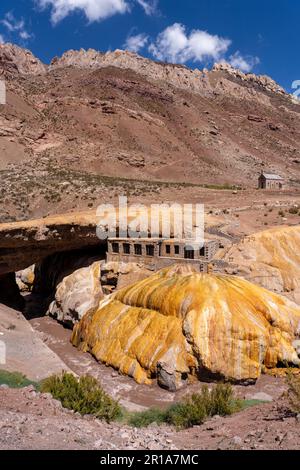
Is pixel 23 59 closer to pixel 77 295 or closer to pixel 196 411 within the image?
pixel 77 295

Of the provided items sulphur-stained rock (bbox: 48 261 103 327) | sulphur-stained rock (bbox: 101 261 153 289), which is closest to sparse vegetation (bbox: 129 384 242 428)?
sulphur-stained rock (bbox: 101 261 153 289)

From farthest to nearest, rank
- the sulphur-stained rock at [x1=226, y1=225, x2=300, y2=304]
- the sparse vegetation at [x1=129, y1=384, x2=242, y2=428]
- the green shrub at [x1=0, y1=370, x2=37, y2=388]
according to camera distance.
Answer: the sulphur-stained rock at [x1=226, y1=225, x2=300, y2=304] < the green shrub at [x1=0, y1=370, x2=37, y2=388] < the sparse vegetation at [x1=129, y1=384, x2=242, y2=428]

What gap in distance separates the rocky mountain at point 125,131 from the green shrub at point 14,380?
2694 cm

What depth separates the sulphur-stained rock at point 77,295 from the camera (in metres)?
25.4

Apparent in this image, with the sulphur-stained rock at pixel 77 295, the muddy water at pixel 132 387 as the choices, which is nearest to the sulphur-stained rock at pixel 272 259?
the muddy water at pixel 132 387

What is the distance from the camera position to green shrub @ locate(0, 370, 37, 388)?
14.3 m

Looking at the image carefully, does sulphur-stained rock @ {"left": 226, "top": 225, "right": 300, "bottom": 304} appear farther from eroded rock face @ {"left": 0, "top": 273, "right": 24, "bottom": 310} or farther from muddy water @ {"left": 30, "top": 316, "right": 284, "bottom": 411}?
eroded rock face @ {"left": 0, "top": 273, "right": 24, "bottom": 310}

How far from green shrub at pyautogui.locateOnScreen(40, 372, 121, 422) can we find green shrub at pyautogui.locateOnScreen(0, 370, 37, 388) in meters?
2.61

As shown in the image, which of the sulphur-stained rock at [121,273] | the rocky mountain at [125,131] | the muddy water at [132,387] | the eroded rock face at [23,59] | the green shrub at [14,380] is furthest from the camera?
the eroded rock face at [23,59]

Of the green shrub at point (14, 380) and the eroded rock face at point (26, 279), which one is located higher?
the eroded rock face at point (26, 279)

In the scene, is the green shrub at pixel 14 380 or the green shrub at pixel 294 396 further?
the green shrub at pixel 14 380

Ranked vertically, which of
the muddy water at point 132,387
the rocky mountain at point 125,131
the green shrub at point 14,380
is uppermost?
the rocky mountain at point 125,131

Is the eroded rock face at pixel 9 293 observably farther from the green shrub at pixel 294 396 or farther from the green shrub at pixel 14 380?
the green shrub at pixel 294 396

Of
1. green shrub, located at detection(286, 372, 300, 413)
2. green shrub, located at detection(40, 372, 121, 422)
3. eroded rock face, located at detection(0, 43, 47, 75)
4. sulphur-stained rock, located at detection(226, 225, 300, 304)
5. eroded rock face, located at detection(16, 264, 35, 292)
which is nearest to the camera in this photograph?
green shrub, located at detection(286, 372, 300, 413)
